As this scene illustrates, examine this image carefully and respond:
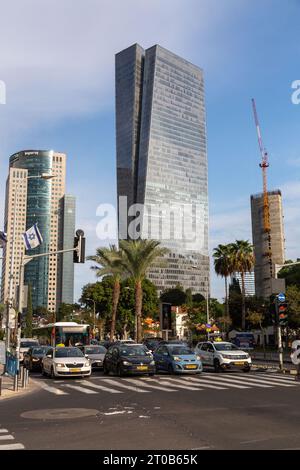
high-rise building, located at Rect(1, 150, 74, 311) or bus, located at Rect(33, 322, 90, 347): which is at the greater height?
high-rise building, located at Rect(1, 150, 74, 311)

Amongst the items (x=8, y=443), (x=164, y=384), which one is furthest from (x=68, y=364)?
(x=8, y=443)

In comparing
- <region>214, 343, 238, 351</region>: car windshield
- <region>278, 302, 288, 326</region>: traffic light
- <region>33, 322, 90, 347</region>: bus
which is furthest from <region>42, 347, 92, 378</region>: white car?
<region>33, 322, 90, 347</region>: bus

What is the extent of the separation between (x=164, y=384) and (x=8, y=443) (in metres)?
12.0

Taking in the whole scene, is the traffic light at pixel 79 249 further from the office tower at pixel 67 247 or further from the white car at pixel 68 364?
the office tower at pixel 67 247

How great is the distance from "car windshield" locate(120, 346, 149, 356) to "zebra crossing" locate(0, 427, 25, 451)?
14623mm

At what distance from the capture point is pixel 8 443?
29.2ft

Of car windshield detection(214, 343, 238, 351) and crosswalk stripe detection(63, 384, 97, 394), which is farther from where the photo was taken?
car windshield detection(214, 343, 238, 351)

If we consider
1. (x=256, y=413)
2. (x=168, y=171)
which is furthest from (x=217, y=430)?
(x=168, y=171)

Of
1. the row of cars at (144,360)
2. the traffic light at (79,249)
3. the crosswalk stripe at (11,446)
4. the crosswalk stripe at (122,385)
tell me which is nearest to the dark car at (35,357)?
the row of cars at (144,360)

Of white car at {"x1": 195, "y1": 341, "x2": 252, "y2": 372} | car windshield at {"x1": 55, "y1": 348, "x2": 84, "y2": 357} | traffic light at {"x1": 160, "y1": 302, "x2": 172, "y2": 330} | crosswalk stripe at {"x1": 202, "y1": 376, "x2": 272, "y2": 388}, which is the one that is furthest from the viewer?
traffic light at {"x1": 160, "y1": 302, "x2": 172, "y2": 330}

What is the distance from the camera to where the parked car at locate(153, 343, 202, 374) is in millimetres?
24438

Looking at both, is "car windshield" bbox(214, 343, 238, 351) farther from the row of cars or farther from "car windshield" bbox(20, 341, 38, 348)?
"car windshield" bbox(20, 341, 38, 348)

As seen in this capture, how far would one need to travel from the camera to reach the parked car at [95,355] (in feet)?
96.6

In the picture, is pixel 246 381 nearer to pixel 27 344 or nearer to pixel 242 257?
pixel 27 344
